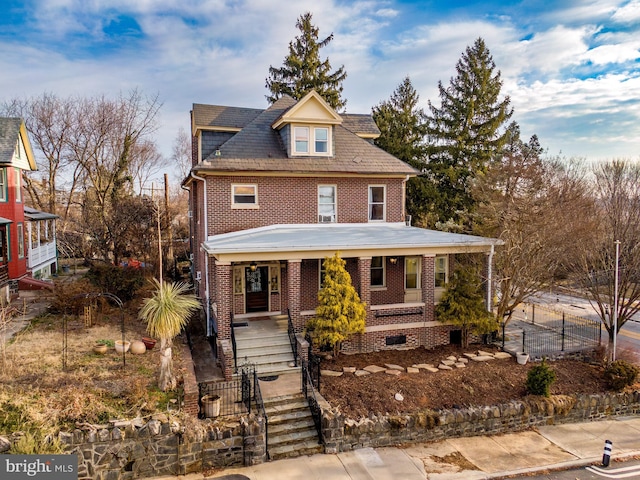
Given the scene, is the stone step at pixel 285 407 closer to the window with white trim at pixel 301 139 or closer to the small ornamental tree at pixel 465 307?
the small ornamental tree at pixel 465 307

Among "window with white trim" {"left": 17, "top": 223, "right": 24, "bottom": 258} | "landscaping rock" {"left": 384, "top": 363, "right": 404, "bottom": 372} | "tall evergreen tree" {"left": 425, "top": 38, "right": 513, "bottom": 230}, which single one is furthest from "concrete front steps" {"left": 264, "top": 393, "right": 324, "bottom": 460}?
"tall evergreen tree" {"left": 425, "top": 38, "right": 513, "bottom": 230}

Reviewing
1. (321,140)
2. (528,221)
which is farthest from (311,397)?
(528,221)

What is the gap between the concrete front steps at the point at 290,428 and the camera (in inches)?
398

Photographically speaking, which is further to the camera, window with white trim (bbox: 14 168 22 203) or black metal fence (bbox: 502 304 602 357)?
window with white trim (bbox: 14 168 22 203)

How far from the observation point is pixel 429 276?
53.1 ft

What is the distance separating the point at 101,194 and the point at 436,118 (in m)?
28.4

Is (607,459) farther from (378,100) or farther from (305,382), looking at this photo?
(378,100)

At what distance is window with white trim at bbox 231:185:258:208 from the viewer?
17.0 m

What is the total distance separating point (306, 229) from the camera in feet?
58.3

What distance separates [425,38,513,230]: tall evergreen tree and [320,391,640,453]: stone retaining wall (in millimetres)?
20894

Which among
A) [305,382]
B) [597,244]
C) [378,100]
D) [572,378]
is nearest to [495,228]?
[597,244]

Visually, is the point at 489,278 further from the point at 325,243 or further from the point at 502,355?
the point at 325,243

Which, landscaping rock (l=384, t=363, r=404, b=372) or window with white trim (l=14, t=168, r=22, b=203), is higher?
window with white trim (l=14, t=168, r=22, b=203)

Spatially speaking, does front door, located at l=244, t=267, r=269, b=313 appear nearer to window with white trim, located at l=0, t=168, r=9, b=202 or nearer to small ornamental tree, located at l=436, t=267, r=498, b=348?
small ornamental tree, located at l=436, t=267, r=498, b=348
